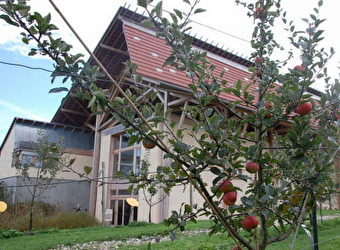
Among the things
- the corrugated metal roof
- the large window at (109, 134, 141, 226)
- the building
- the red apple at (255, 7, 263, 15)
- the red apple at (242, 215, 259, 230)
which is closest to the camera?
the red apple at (242, 215, 259, 230)

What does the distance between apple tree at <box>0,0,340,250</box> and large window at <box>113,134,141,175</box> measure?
31.0 ft

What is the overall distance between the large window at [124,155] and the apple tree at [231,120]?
9.46 metres

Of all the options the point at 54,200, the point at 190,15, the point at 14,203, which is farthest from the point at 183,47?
the point at 54,200

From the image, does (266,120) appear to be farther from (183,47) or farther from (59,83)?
(59,83)

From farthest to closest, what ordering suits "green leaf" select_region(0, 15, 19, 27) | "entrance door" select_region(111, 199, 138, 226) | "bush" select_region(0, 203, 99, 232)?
"entrance door" select_region(111, 199, 138, 226) < "bush" select_region(0, 203, 99, 232) < "green leaf" select_region(0, 15, 19, 27)

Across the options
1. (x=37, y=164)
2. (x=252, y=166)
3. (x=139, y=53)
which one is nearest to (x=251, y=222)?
(x=252, y=166)

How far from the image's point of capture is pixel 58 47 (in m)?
1.13

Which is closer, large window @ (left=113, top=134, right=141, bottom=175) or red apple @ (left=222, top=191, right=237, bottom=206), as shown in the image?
red apple @ (left=222, top=191, right=237, bottom=206)

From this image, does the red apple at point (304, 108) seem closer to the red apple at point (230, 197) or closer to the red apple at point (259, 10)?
the red apple at point (230, 197)

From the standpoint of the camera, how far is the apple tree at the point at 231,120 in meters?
1.13

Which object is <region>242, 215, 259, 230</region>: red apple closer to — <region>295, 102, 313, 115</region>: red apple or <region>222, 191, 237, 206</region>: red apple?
<region>222, 191, 237, 206</region>: red apple

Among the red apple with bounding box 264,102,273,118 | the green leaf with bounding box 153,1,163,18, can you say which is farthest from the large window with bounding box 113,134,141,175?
the green leaf with bounding box 153,1,163,18

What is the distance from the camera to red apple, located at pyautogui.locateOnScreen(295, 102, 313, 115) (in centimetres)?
135

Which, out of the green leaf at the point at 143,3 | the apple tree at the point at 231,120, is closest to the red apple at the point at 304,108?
the apple tree at the point at 231,120
